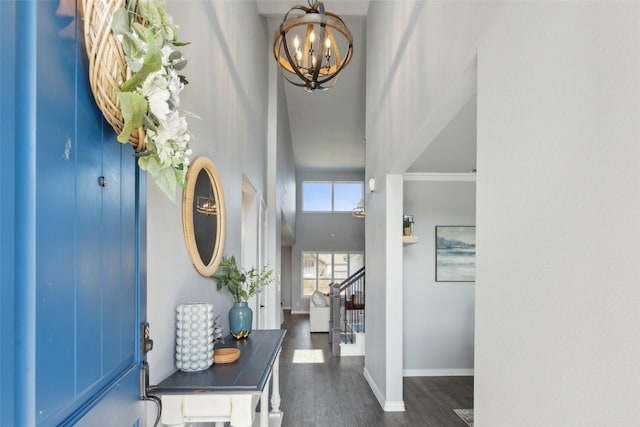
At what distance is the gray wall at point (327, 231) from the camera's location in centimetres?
1372

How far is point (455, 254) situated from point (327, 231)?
27.2 ft

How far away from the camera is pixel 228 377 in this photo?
5.86 ft

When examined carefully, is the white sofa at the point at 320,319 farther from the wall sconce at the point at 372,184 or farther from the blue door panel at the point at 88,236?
the blue door panel at the point at 88,236

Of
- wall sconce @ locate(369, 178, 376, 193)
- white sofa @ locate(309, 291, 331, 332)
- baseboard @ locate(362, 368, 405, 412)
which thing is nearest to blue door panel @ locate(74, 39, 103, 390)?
baseboard @ locate(362, 368, 405, 412)

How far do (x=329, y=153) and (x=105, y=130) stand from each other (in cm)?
1091

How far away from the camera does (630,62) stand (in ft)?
2.82

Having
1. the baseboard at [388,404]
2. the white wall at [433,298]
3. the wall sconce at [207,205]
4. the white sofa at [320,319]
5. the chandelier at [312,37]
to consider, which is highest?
the chandelier at [312,37]

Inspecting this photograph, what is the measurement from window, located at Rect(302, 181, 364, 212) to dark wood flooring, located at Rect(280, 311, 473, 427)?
7834 millimetres

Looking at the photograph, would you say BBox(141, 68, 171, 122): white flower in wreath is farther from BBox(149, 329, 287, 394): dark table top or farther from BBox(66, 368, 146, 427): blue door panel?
BBox(149, 329, 287, 394): dark table top

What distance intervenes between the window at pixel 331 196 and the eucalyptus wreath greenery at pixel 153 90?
12.6 meters

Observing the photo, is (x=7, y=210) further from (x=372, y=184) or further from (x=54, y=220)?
(x=372, y=184)

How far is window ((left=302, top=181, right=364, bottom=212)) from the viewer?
13.8 m

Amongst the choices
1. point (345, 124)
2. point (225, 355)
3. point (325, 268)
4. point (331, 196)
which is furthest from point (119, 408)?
point (325, 268)

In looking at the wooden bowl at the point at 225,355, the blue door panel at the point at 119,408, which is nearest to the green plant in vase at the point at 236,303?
the wooden bowl at the point at 225,355
